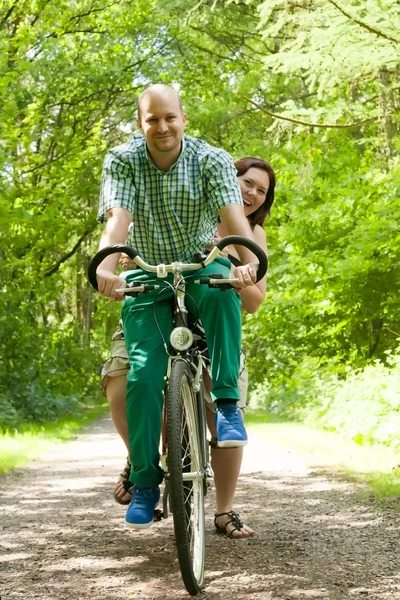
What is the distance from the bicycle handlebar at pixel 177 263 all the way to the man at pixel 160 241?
0.16 ft

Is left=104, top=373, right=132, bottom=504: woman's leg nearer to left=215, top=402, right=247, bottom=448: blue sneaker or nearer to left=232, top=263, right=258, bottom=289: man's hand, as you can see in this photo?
left=215, top=402, right=247, bottom=448: blue sneaker

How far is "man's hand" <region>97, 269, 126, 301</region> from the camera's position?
3693 millimetres

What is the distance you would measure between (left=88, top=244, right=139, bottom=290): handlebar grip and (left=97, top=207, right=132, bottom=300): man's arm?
0.03 metres

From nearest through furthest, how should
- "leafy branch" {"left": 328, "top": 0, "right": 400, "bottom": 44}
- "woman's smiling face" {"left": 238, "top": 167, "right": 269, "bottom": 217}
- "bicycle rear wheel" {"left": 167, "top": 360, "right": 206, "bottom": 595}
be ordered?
"bicycle rear wheel" {"left": 167, "top": 360, "right": 206, "bottom": 595}, "woman's smiling face" {"left": 238, "top": 167, "right": 269, "bottom": 217}, "leafy branch" {"left": 328, "top": 0, "right": 400, "bottom": 44}

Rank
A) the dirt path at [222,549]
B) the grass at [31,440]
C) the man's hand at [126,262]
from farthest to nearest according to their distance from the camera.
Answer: the grass at [31,440]
the man's hand at [126,262]
the dirt path at [222,549]

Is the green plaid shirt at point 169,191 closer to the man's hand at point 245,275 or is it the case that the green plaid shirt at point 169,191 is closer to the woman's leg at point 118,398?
the man's hand at point 245,275

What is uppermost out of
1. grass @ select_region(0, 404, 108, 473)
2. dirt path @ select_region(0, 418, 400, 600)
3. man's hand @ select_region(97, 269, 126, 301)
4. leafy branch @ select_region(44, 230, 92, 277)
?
leafy branch @ select_region(44, 230, 92, 277)

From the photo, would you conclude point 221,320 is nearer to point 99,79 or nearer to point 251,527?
point 251,527

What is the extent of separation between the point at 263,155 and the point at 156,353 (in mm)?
16647

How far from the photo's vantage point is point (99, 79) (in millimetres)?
20391

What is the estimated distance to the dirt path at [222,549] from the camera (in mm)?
3623

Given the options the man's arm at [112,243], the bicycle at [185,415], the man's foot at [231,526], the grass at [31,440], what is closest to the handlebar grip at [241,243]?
the bicycle at [185,415]

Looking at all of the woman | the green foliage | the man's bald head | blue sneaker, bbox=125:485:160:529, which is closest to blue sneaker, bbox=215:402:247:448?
the woman

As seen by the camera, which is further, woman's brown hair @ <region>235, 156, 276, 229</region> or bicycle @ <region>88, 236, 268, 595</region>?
woman's brown hair @ <region>235, 156, 276, 229</region>
